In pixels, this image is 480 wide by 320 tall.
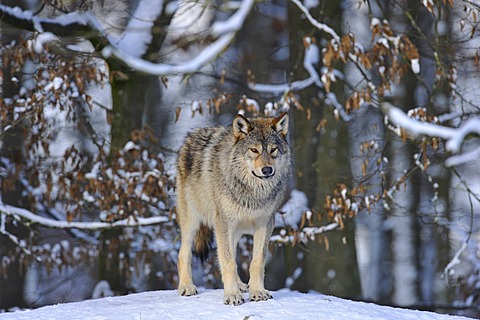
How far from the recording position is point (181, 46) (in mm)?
14258

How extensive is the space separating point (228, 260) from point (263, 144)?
106 cm

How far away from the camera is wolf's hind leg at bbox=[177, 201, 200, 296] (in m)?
7.97

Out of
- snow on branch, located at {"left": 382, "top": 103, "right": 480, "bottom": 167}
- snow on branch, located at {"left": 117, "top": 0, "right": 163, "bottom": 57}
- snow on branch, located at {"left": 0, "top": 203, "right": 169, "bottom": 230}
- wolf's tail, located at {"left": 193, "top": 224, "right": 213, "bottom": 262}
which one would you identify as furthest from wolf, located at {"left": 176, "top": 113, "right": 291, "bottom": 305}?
snow on branch, located at {"left": 117, "top": 0, "right": 163, "bottom": 57}

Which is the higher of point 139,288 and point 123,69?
point 123,69

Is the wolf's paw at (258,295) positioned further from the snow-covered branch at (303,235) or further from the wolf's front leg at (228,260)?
the snow-covered branch at (303,235)

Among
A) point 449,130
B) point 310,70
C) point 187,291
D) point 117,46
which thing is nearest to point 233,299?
point 187,291

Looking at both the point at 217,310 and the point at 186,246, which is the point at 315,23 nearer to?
the point at 186,246

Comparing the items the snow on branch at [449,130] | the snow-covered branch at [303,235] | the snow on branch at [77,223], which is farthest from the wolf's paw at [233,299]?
the snow on branch at [77,223]

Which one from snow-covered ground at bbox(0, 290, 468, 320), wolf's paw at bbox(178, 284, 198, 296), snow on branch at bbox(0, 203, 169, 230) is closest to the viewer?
snow-covered ground at bbox(0, 290, 468, 320)

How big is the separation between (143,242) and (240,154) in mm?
7144

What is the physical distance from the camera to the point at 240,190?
7.47 m

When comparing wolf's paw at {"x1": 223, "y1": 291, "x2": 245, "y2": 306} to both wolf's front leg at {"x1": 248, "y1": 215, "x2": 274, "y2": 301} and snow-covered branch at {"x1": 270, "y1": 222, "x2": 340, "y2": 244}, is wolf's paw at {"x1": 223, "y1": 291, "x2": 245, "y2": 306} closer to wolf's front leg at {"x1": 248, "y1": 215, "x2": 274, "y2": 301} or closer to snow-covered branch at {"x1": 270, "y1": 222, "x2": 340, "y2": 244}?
wolf's front leg at {"x1": 248, "y1": 215, "x2": 274, "y2": 301}

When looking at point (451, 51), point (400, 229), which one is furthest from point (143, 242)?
point (400, 229)

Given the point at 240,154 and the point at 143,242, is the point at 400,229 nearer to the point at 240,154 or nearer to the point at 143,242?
the point at 143,242
